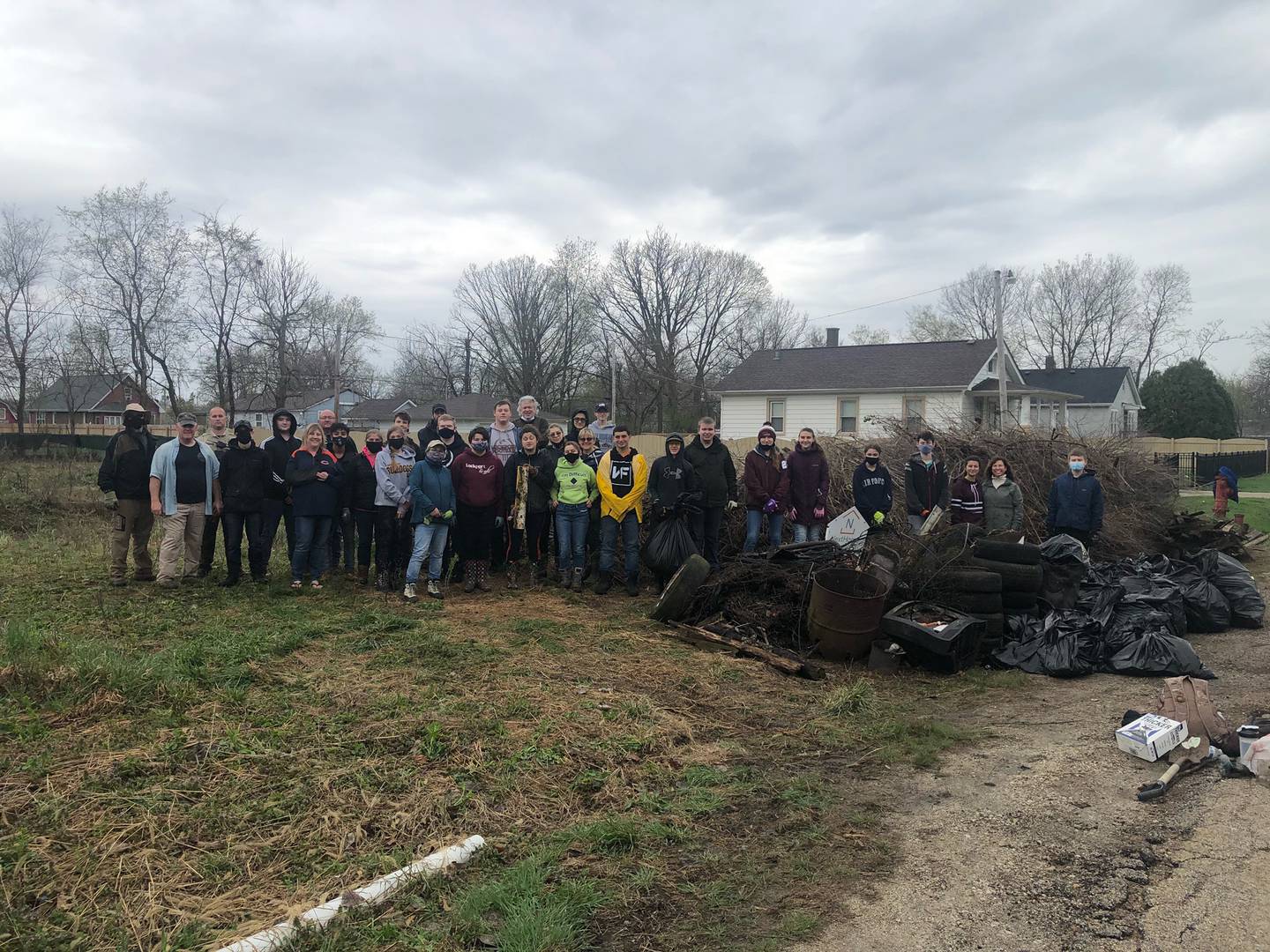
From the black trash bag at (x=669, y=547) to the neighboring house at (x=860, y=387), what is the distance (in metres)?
17.4

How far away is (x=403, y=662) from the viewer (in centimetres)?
547

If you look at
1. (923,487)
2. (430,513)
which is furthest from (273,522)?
(923,487)

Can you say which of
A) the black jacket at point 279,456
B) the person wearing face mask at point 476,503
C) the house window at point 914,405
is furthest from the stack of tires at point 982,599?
the house window at point 914,405

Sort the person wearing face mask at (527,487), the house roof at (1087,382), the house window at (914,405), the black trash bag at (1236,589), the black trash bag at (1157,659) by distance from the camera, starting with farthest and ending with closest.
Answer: the house roof at (1087,382), the house window at (914,405), the person wearing face mask at (527,487), the black trash bag at (1236,589), the black trash bag at (1157,659)

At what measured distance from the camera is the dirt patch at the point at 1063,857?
8.86 feet

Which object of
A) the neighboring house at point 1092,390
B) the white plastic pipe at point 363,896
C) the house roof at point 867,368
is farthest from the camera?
the neighboring house at point 1092,390

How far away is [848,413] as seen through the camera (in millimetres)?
26938

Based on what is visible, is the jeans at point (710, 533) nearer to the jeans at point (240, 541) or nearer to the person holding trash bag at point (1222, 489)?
the jeans at point (240, 541)

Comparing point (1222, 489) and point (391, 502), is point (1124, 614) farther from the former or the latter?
point (1222, 489)

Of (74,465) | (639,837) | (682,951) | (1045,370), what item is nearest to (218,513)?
(639,837)

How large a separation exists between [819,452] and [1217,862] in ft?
19.8

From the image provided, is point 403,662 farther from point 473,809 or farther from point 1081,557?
point 1081,557

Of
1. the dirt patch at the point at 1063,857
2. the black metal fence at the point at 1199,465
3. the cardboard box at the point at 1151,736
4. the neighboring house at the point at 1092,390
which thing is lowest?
the dirt patch at the point at 1063,857

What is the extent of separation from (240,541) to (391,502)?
60.4 inches
